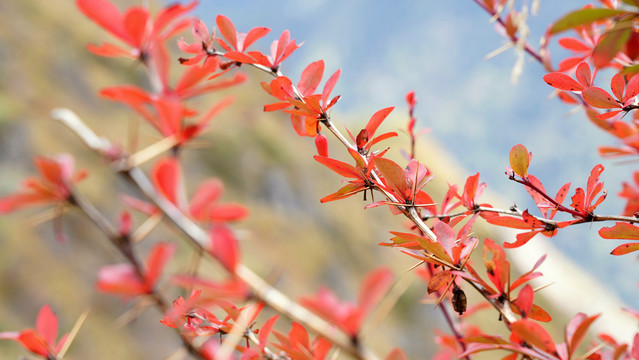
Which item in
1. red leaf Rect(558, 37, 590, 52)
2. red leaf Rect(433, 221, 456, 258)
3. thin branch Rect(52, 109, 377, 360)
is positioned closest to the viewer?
thin branch Rect(52, 109, 377, 360)

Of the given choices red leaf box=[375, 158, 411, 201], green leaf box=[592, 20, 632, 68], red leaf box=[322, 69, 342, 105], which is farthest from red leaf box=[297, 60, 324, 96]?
green leaf box=[592, 20, 632, 68]

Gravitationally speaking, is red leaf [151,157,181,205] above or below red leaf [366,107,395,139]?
below

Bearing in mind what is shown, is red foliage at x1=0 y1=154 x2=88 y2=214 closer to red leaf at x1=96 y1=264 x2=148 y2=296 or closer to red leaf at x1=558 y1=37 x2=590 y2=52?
red leaf at x1=96 y1=264 x2=148 y2=296

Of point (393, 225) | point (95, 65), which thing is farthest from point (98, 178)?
point (393, 225)

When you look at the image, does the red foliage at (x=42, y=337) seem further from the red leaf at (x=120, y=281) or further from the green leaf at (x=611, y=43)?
the green leaf at (x=611, y=43)

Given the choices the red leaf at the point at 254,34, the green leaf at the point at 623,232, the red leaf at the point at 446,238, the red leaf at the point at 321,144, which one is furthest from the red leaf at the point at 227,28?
the green leaf at the point at 623,232

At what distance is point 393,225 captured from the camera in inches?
198

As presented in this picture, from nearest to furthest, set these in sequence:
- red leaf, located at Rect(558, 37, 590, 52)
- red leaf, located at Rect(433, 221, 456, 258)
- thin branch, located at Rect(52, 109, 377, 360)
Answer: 1. thin branch, located at Rect(52, 109, 377, 360)
2. red leaf, located at Rect(433, 221, 456, 258)
3. red leaf, located at Rect(558, 37, 590, 52)

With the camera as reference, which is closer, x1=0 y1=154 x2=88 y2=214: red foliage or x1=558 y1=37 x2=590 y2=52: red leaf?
x1=0 y1=154 x2=88 y2=214: red foliage

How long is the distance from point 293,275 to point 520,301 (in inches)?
131

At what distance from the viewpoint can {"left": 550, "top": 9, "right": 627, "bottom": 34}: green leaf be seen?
0.65 ft

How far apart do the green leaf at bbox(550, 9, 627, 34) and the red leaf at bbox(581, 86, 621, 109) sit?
141 mm

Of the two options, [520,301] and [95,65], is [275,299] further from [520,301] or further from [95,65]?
[95,65]

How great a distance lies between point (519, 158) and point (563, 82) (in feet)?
0.29
